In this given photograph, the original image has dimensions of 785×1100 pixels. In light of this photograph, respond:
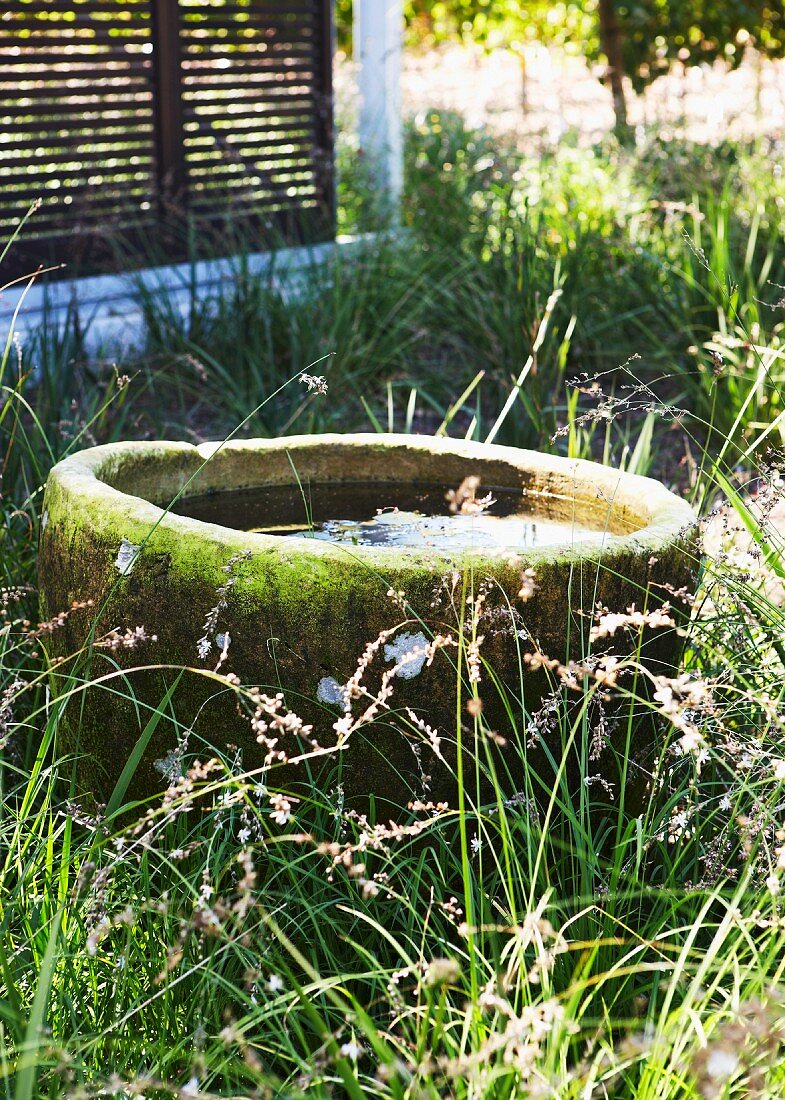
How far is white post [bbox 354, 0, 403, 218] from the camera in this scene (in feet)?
21.8

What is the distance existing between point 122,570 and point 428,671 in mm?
519

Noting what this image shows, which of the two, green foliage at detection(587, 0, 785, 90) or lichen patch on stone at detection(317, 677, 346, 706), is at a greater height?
green foliage at detection(587, 0, 785, 90)

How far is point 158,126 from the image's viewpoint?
608 cm

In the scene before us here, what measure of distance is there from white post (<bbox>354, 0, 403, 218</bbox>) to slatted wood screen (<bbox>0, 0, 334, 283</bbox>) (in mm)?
237

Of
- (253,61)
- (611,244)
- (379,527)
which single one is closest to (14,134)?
(253,61)

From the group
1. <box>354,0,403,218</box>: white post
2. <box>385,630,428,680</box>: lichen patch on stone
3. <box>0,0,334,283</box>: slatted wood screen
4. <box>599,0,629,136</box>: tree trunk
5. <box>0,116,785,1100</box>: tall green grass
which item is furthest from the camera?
<box>599,0,629,136</box>: tree trunk

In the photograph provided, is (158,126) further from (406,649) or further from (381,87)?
(406,649)

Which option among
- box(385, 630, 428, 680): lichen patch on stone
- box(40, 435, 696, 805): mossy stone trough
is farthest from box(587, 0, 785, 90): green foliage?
box(385, 630, 428, 680): lichen patch on stone

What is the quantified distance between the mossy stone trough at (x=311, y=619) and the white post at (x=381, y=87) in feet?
15.7

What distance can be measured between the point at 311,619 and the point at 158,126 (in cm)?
476

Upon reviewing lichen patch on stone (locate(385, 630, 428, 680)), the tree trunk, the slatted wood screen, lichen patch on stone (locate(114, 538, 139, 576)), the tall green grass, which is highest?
the tree trunk

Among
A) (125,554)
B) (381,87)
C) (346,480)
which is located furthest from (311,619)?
(381,87)

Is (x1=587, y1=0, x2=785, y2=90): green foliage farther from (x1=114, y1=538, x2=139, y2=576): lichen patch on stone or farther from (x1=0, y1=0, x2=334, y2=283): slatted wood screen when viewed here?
(x1=114, y1=538, x2=139, y2=576): lichen patch on stone

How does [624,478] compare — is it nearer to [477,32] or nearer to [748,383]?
[748,383]
